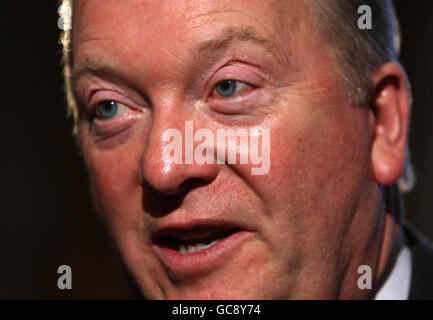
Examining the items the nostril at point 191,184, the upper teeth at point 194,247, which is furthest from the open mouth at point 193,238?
the nostril at point 191,184

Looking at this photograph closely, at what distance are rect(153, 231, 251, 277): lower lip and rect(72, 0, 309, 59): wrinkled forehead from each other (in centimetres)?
52

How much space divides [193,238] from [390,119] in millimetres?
693

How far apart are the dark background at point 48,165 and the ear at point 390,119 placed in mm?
1816

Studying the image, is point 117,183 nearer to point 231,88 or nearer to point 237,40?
point 231,88

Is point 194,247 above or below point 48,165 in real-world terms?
below

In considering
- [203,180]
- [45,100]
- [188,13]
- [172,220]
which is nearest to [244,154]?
[203,180]

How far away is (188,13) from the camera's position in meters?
1.60

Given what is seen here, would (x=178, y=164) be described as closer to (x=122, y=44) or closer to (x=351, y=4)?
(x=122, y=44)

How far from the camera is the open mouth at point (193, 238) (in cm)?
167

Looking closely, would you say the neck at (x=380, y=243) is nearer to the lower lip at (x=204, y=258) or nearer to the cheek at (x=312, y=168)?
the cheek at (x=312, y=168)

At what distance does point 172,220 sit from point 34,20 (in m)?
2.47

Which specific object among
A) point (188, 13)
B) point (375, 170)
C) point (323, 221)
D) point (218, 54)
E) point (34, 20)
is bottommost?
point (323, 221)

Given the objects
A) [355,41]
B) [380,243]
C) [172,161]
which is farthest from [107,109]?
[380,243]

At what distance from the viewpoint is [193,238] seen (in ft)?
5.57
